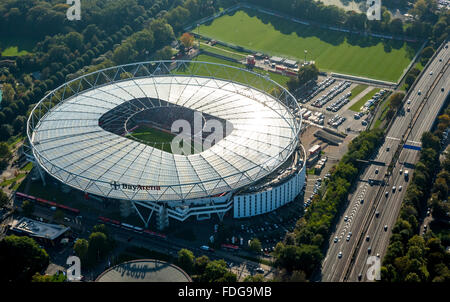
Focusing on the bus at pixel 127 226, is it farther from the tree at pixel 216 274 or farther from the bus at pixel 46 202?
the tree at pixel 216 274

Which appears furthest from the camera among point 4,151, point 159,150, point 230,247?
point 4,151

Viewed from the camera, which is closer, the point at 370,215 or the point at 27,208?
the point at 370,215

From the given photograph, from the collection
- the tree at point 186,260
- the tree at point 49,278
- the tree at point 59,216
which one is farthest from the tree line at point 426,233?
the tree at point 59,216

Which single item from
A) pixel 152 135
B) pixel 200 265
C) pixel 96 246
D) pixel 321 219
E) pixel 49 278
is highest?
pixel 152 135

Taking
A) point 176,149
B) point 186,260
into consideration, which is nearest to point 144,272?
point 186,260

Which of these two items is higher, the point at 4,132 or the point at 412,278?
the point at 4,132

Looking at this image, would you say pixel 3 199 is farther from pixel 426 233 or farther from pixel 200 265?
pixel 426 233
